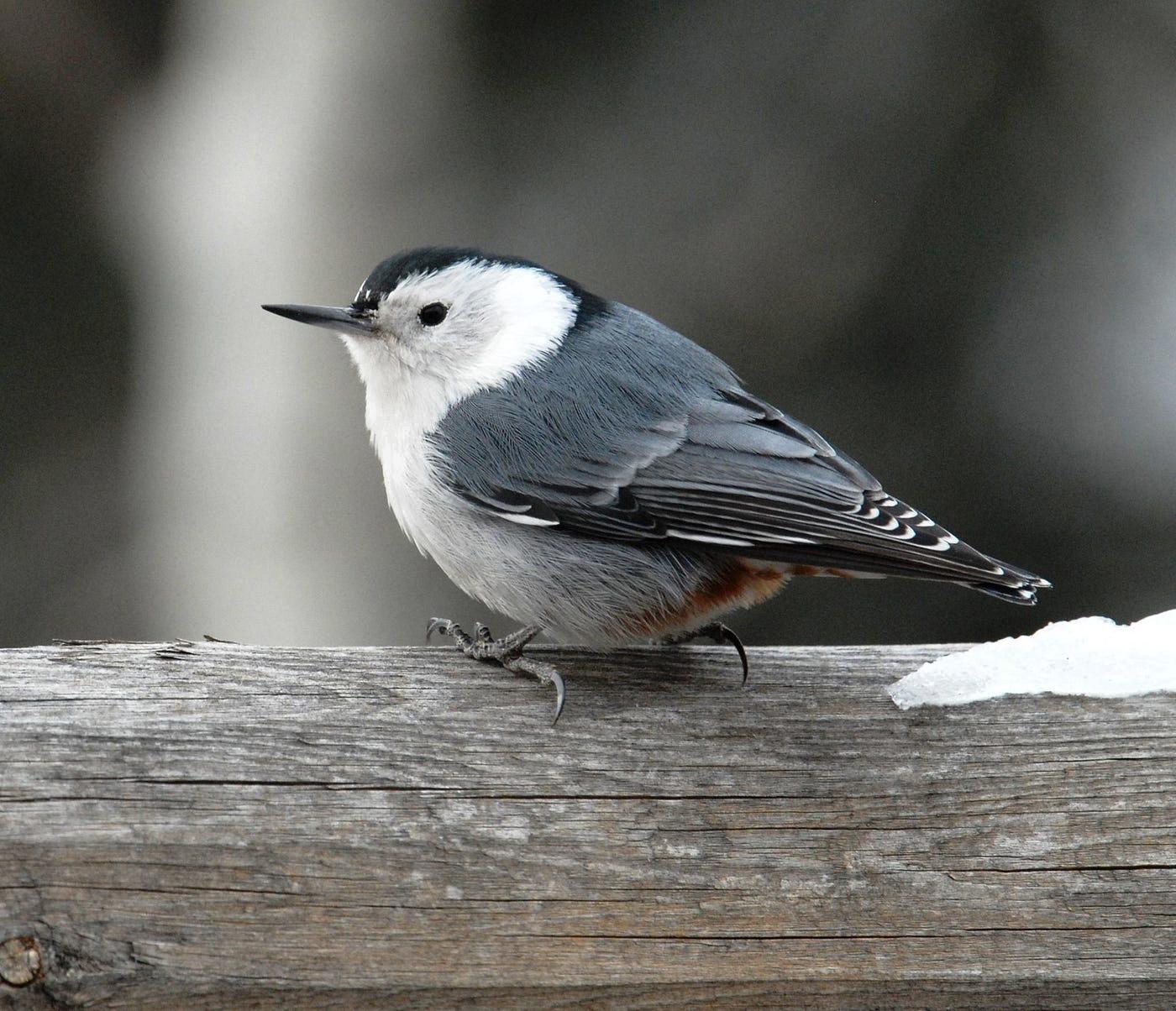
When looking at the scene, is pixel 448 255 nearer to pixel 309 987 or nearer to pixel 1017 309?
pixel 309 987

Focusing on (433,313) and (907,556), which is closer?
(907,556)

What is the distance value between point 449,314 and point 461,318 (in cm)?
3

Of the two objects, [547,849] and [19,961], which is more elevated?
[547,849]

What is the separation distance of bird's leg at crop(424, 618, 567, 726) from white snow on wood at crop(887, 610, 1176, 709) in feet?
1.70

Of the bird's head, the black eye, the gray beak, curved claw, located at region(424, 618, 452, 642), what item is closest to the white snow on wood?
curved claw, located at region(424, 618, 452, 642)

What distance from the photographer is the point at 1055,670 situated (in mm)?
1955

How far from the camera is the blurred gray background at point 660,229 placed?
162 inches

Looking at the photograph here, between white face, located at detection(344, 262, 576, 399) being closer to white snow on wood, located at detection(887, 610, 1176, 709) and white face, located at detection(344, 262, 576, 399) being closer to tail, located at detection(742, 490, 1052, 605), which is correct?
tail, located at detection(742, 490, 1052, 605)

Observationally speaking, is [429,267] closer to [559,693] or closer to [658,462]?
[658,462]

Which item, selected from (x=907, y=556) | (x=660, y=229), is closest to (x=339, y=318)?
(x=907, y=556)

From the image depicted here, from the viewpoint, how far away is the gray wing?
213 cm

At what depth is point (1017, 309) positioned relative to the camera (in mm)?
4277

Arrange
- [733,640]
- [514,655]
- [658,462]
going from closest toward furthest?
[514,655] → [658,462] → [733,640]

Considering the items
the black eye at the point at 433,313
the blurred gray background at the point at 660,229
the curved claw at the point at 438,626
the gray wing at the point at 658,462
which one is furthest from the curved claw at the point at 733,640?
the blurred gray background at the point at 660,229
